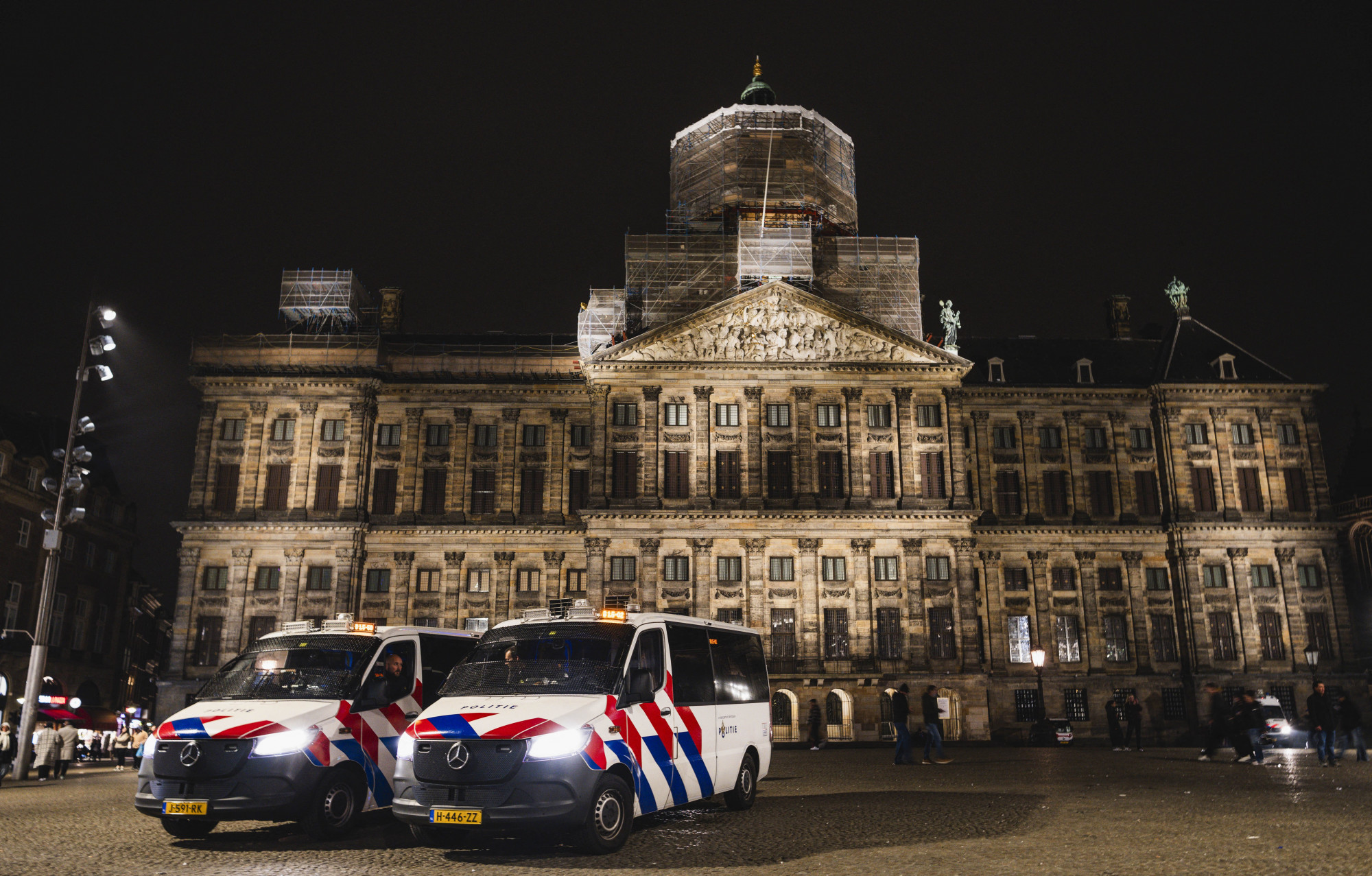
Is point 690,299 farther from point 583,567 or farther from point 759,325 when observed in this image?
point 583,567

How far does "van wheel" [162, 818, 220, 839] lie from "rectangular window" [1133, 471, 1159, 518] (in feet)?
161

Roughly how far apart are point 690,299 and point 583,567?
14.7 m

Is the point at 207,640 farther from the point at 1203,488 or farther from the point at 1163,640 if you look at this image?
the point at 1203,488

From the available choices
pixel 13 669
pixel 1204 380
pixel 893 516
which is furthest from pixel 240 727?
pixel 1204 380

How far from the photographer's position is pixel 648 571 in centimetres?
4484

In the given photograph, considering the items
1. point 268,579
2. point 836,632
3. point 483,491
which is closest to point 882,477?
point 836,632

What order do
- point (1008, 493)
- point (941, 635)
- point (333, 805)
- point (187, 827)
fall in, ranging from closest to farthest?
point (187, 827), point (333, 805), point (941, 635), point (1008, 493)

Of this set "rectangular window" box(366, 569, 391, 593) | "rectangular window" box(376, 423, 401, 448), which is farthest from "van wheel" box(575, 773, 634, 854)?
"rectangular window" box(376, 423, 401, 448)

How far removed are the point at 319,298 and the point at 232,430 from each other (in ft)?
30.1

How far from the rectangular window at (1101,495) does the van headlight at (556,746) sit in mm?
46029

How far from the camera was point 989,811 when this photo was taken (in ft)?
47.5

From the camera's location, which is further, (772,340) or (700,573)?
(772,340)

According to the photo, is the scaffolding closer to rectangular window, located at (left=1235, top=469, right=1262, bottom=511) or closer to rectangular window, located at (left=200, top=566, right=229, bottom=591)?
rectangular window, located at (left=200, top=566, right=229, bottom=591)

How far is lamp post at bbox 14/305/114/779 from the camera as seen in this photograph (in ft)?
78.0
